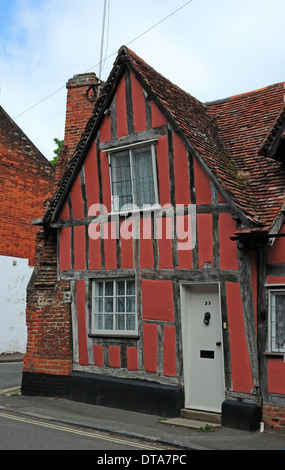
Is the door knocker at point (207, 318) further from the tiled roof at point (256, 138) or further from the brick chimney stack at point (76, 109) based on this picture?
the brick chimney stack at point (76, 109)

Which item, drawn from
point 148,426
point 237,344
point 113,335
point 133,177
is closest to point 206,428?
point 148,426

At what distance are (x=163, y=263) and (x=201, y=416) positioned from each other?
2823 millimetres

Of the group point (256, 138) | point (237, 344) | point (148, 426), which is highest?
point (256, 138)

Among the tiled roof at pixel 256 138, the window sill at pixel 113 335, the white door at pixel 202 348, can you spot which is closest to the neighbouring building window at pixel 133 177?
the tiled roof at pixel 256 138

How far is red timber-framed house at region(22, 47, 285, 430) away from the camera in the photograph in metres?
8.30

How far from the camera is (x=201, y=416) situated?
870 centimetres

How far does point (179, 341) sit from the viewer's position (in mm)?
9203

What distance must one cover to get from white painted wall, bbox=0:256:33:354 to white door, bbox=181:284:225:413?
1100 centimetres

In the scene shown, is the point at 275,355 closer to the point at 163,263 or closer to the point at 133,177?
the point at 163,263

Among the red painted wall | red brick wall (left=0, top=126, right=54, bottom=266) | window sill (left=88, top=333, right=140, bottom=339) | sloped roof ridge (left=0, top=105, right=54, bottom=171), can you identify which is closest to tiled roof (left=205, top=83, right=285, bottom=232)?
the red painted wall

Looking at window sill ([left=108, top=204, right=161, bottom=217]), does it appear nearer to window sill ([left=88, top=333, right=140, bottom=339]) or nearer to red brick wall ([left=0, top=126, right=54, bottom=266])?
window sill ([left=88, top=333, right=140, bottom=339])

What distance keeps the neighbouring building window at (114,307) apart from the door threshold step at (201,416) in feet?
5.97
